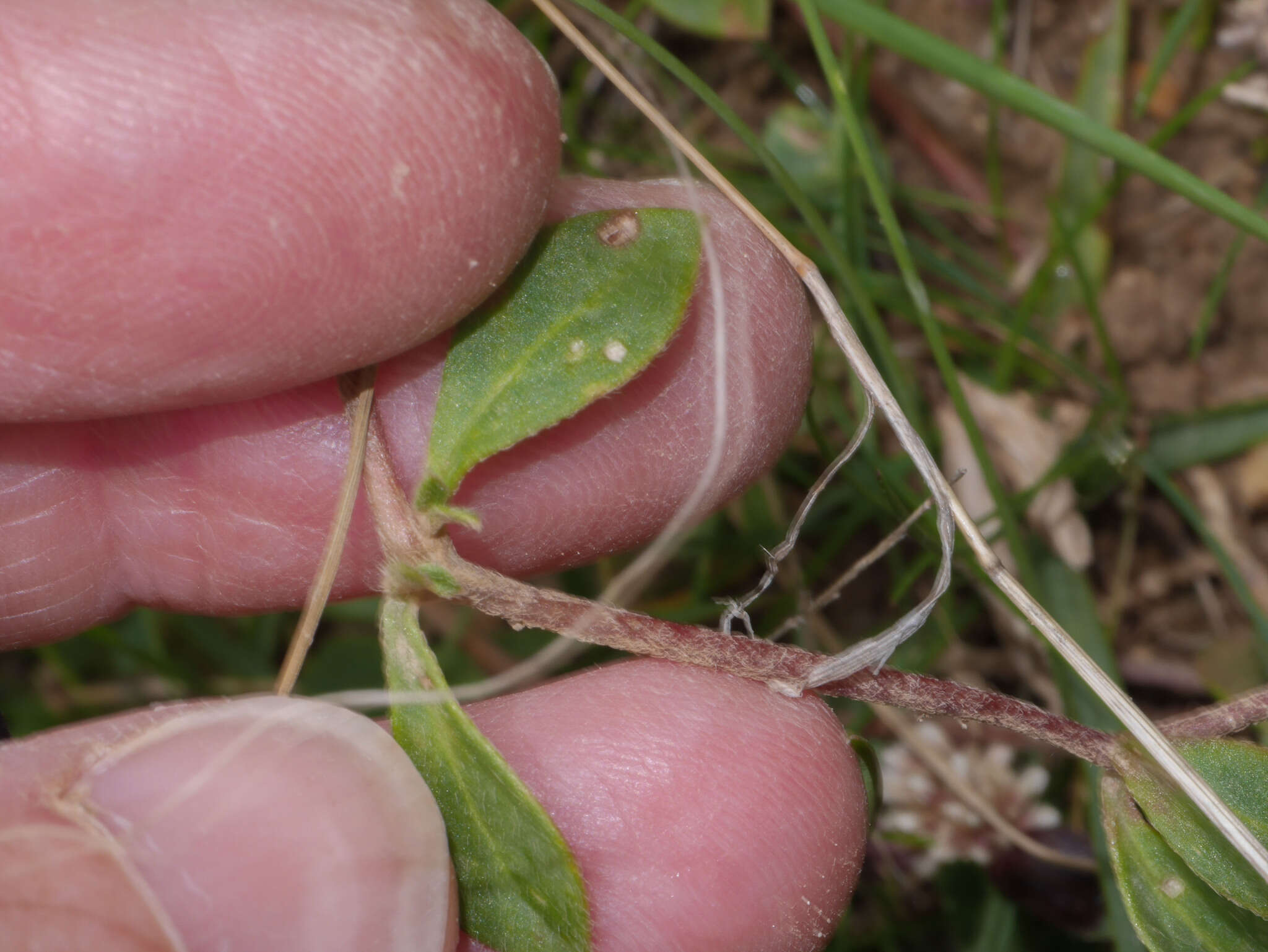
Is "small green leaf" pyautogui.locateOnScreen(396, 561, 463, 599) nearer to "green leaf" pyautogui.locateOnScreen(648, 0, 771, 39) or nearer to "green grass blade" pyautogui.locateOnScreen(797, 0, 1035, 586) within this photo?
"green grass blade" pyautogui.locateOnScreen(797, 0, 1035, 586)


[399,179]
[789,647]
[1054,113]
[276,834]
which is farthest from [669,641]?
[1054,113]

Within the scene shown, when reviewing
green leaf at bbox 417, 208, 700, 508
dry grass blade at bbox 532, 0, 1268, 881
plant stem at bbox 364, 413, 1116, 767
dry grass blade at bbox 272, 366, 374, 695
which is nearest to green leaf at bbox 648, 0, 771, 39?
dry grass blade at bbox 532, 0, 1268, 881

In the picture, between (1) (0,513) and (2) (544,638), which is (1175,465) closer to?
(2) (544,638)

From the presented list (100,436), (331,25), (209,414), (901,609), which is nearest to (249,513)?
(209,414)

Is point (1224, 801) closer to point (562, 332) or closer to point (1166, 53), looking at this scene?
point (562, 332)

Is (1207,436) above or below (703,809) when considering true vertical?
above
